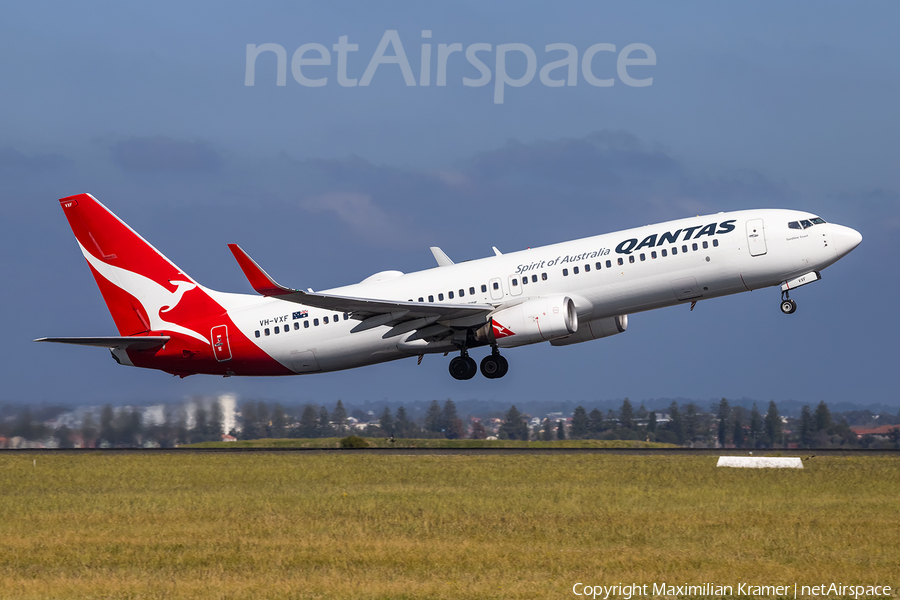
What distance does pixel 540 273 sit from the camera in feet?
116

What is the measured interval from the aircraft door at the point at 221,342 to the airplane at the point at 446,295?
51 mm

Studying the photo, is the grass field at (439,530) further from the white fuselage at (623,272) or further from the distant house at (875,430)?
the distant house at (875,430)

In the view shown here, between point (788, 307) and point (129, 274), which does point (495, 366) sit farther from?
point (129, 274)

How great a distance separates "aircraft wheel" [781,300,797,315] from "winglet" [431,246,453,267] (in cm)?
1280

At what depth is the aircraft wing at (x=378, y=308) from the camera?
31859 millimetres

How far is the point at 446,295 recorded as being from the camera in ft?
120

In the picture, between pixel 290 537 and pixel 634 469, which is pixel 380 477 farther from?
pixel 290 537

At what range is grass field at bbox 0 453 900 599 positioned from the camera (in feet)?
48.8

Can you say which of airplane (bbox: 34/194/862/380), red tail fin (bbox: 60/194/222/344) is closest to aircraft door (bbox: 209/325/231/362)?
airplane (bbox: 34/194/862/380)

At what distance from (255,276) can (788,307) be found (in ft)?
60.2

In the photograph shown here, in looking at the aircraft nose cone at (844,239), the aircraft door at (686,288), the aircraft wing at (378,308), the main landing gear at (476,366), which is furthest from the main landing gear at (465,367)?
the aircraft nose cone at (844,239)

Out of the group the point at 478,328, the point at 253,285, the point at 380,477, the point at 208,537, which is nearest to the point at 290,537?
the point at 208,537

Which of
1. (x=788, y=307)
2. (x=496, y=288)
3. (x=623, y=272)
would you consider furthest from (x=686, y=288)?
(x=496, y=288)

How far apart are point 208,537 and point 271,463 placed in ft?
52.0
